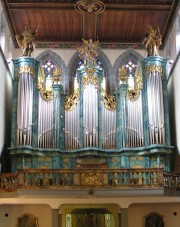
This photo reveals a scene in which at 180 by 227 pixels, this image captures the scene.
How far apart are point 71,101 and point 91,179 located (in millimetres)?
4684

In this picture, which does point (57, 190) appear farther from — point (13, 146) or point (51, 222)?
point (13, 146)

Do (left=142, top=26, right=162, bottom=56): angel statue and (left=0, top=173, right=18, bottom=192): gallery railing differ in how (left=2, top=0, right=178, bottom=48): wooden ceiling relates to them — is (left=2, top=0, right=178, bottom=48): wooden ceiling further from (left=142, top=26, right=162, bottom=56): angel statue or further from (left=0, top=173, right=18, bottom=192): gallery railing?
(left=0, top=173, right=18, bottom=192): gallery railing

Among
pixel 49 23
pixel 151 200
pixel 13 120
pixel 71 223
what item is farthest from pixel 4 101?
pixel 151 200

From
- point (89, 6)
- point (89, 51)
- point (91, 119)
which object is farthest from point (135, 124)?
point (89, 6)

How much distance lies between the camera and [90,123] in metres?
21.2

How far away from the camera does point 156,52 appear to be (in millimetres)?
22188

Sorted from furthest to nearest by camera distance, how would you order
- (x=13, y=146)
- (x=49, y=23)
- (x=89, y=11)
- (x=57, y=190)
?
(x=49, y=23) < (x=89, y=11) < (x=13, y=146) < (x=57, y=190)

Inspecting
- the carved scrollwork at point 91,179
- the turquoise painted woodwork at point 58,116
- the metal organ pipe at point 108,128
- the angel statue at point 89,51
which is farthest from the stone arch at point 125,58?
the carved scrollwork at point 91,179

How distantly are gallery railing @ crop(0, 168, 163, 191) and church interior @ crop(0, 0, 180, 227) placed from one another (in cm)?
4

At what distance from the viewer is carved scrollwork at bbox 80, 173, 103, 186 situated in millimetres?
18500

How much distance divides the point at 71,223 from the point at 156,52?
343 inches

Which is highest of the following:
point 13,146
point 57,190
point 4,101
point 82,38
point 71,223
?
point 82,38

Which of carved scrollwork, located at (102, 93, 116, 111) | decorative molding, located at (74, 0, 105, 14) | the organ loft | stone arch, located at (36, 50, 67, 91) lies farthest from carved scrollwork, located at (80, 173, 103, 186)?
decorative molding, located at (74, 0, 105, 14)

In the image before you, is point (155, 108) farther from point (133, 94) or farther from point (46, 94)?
point (46, 94)
